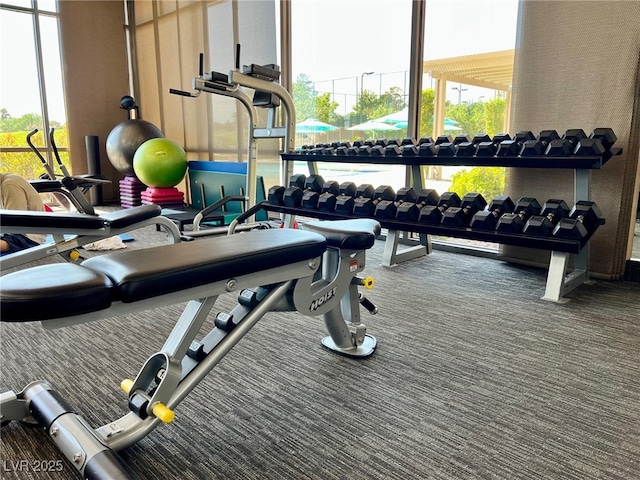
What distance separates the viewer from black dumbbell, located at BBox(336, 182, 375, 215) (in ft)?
10.4

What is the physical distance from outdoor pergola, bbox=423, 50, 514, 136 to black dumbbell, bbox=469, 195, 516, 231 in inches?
34.4

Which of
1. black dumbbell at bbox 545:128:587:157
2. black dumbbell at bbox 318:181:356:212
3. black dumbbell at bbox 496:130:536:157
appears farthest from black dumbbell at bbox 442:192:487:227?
black dumbbell at bbox 318:181:356:212

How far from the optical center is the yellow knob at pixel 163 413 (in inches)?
43.4

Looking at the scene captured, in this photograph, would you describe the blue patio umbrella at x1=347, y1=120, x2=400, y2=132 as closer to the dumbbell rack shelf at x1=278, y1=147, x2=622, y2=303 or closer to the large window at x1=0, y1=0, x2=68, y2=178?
the dumbbell rack shelf at x1=278, y1=147, x2=622, y2=303

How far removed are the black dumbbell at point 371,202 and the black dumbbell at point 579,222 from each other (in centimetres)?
107

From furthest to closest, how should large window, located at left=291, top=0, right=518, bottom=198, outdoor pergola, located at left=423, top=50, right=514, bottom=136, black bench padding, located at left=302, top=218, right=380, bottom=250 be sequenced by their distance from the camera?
large window, located at left=291, top=0, right=518, bottom=198
outdoor pergola, located at left=423, top=50, right=514, bottom=136
black bench padding, located at left=302, top=218, right=380, bottom=250

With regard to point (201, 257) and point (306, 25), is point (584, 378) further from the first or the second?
point (306, 25)

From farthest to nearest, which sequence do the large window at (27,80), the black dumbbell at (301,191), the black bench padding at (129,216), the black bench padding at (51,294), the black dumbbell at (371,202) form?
the large window at (27,80) → the black dumbbell at (301,191) → the black dumbbell at (371,202) → the black bench padding at (129,216) → the black bench padding at (51,294)

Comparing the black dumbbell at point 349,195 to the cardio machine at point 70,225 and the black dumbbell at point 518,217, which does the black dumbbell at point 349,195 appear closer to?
the black dumbbell at point 518,217

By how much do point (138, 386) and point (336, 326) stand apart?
30.7 inches

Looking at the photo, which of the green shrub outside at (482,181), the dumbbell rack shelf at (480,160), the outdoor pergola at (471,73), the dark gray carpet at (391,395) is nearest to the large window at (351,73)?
the outdoor pergola at (471,73)

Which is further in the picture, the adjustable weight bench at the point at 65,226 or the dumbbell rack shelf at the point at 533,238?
the dumbbell rack shelf at the point at 533,238

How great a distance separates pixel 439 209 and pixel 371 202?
0.49 meters

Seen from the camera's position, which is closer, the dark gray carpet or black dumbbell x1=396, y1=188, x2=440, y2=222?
the dark gray carpet
